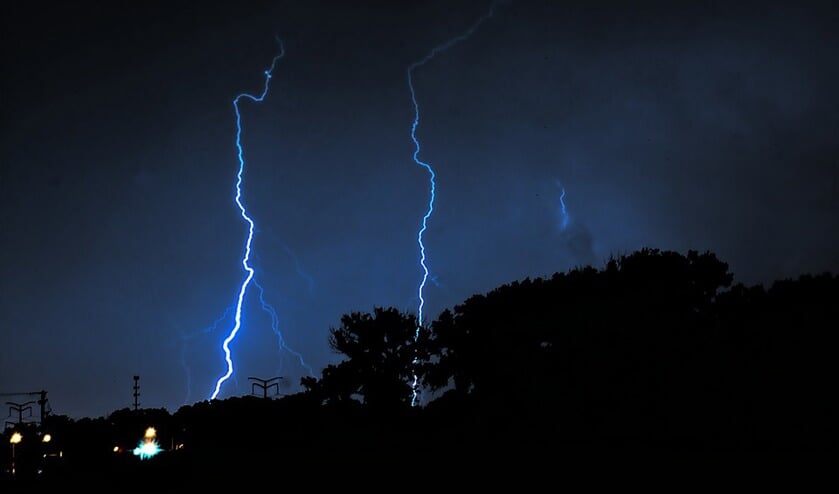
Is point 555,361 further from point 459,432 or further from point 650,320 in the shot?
point 459,432

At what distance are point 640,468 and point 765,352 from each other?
525 cm

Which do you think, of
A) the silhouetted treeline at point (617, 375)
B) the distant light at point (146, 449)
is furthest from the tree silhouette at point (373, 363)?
the distant light at point (146, 449)

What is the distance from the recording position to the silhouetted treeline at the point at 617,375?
51.4 feet

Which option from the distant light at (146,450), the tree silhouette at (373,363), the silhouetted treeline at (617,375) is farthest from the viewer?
the tree silhouette at (373,363)

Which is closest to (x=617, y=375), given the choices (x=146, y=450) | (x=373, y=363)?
(x=146, y=450)

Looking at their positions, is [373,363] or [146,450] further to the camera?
[373,363]

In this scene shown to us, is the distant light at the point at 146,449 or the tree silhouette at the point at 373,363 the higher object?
the tree silhouette at the point at 373,363

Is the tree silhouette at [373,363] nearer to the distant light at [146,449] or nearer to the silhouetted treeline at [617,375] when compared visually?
the silhouetted treeline at [617,375]

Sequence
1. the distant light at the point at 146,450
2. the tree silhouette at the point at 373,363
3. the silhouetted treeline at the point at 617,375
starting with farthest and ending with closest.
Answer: the tree silhouette at the point at 373,363 → the distant light at the point at 146,450 → the silhouetted treeline at the point at 617,375

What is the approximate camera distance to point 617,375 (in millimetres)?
18281

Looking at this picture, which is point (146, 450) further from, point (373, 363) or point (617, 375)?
point (373, 363)

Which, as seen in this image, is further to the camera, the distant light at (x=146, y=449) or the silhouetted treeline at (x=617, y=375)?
the distant light at (x=146, y=449)

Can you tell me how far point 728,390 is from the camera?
16.2 meters

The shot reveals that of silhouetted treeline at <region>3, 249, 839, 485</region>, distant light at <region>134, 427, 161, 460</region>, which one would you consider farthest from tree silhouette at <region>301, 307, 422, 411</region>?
distant light at <region>134, 427, 161, 460</region>
